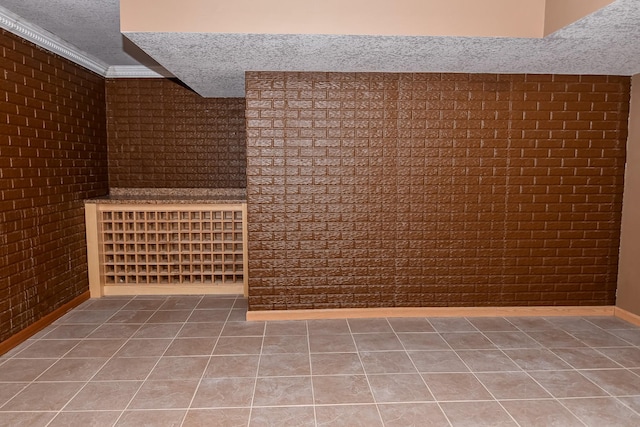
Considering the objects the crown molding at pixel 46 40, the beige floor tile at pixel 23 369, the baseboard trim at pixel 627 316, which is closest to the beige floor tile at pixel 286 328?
the beige floor tile at pixel 23 369

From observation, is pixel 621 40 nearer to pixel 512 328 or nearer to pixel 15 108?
pixel 512 328

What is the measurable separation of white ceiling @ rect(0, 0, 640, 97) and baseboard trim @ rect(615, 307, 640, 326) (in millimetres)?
2128

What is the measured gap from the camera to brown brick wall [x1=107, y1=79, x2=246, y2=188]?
520 cm

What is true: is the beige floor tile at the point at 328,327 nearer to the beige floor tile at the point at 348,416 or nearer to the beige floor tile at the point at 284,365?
the beige floor tile at the point at 284,365

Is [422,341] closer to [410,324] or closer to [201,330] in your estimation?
[410,324]

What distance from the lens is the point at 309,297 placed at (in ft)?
13.0

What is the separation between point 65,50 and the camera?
4074mm

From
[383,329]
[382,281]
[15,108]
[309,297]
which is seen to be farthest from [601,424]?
[15,108]

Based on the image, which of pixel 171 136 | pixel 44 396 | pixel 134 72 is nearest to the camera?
pixel 44 396

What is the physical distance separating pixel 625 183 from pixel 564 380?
215cm

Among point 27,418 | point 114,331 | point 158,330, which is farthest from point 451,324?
point 27,418

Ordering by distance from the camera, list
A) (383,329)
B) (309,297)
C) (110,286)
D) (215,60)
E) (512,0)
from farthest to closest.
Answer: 1. (110,286)
2. (309,297)
3. (383,329)
4. (215,60)
5. (512,0)

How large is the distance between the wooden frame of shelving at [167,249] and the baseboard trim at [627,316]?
11.8 feet

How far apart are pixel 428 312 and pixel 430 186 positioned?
115 centimetres
